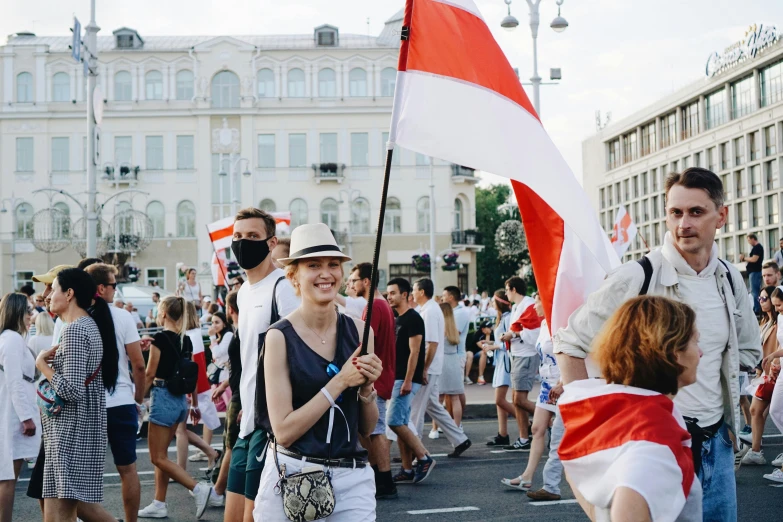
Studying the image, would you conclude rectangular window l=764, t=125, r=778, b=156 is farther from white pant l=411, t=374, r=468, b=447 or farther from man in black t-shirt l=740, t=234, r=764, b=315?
white pant l=411, t=374, r=468, b=447

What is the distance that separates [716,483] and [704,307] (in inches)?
28.4

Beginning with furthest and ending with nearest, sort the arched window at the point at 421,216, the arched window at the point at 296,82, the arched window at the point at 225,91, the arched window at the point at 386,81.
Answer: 1. the arched window at the point at 421,216
2. the arched window at the point at 386,81
3. the arched window at the point at 296,82
4. the arched window at the point at 225,91

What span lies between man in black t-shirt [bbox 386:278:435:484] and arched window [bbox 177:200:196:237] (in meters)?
46.4

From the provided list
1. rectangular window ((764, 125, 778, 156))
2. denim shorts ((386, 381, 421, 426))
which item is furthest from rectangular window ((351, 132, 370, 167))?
denim shorts ((386, 381, 421, 426))

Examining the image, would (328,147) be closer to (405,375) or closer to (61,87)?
(61,87)

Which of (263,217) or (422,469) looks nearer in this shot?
(263,217)

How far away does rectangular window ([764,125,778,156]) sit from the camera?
213 ft

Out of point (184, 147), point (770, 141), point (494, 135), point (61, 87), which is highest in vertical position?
point (61, 87)

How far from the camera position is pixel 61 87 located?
A: 55.0 metres

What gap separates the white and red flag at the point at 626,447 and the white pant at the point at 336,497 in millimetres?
1163

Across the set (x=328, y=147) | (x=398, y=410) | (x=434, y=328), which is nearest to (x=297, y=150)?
(x=328, y=147)

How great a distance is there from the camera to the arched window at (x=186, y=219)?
55.0 metres

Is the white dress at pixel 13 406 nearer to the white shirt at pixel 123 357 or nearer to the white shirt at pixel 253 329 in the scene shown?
the white shirt at pixel 123 357

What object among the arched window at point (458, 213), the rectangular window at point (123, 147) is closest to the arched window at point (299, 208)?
the arched window at point (458, 213)
